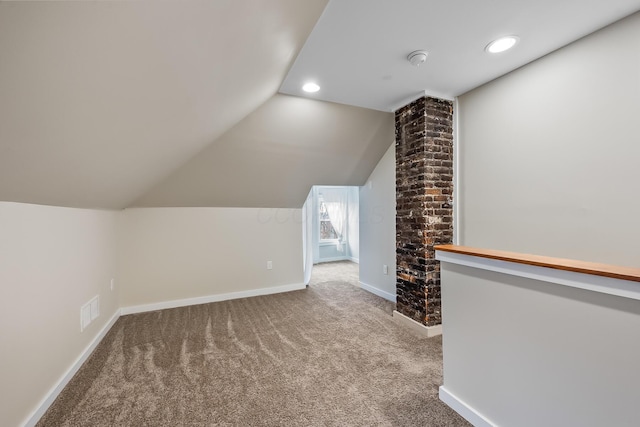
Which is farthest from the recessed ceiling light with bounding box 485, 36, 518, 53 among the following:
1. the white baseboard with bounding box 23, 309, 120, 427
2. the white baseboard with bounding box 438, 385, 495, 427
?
the white baseboard with bounding box 23, 309, 120, 427

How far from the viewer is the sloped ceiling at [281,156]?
3.11 meters

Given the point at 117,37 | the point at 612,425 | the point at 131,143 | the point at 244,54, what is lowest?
the point at 612,425

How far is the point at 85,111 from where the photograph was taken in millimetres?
1166

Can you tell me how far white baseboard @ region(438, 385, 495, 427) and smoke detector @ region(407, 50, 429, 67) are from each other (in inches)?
93.3

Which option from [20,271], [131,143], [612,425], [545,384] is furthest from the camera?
[131,143]

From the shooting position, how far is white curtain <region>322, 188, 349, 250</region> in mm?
6641

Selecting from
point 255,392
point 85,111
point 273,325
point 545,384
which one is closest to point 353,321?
point 273,325

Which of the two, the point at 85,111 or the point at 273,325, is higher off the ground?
the point at 85,111

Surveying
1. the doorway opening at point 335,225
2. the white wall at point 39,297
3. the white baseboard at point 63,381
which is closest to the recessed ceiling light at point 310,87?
the white wall at point 39,297

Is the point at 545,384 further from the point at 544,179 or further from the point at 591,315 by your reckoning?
the point at 544,179

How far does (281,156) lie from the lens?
11.6 ft

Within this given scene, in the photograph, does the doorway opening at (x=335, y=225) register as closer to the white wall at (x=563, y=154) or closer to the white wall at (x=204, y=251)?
the white wall at (x=204, y=251)

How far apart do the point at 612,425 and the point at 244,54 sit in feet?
7.97

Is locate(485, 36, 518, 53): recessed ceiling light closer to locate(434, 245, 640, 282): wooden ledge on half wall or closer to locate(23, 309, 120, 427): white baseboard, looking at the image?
locate(434, 245, 640, 282): wooden ledge on half wall
